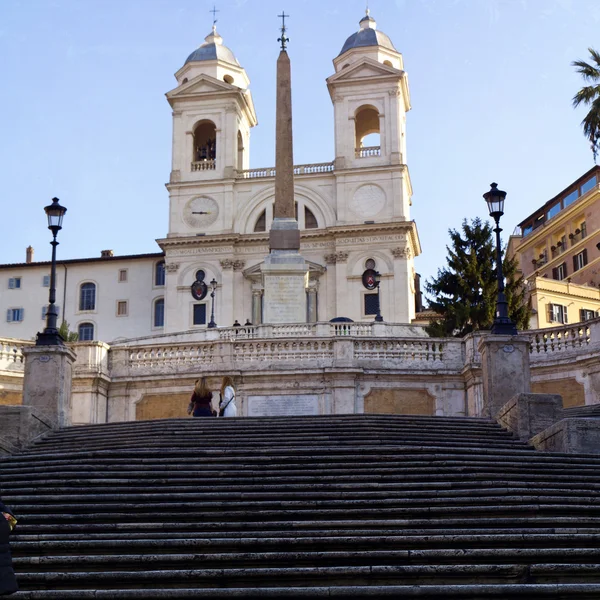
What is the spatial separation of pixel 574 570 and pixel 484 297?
115 ft

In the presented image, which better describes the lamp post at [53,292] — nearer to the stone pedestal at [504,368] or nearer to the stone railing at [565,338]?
the stone pedestal at [504,368]

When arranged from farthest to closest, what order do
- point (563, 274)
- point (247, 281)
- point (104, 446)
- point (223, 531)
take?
1. point (563, 274)
2. point (247, 281)
3. point (104, 446)
4. point (223, 531)

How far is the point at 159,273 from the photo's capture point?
7781cm

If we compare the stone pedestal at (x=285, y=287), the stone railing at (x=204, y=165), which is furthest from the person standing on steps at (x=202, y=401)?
the stone railing at (x=204, y=165)

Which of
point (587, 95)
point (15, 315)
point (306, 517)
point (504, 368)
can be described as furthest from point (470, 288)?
point (15, 315)

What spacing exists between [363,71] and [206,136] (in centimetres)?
1238

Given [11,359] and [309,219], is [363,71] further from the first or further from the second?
[11,359]

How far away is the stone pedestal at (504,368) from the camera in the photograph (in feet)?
65.4

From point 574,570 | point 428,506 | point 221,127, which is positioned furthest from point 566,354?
point 221,127

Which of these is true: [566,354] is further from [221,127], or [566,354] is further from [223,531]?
[221,127]

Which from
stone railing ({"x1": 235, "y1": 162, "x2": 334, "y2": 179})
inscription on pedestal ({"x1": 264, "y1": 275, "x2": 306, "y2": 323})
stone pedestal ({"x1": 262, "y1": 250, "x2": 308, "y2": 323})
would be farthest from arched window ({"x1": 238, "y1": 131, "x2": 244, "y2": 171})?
inscription on pedestal ({"x1": 264, "y1": 275, "x2": 306, "y2": 323})

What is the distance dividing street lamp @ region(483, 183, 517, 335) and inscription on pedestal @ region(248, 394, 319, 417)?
6.85 metres

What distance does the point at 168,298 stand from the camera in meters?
71.9

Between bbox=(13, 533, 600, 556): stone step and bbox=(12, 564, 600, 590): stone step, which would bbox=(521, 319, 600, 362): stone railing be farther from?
bbox=(12, 564, 600, 590): stone step
